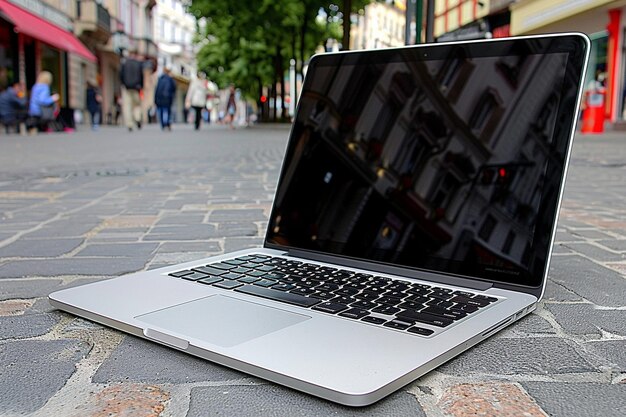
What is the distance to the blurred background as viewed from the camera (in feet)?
66.9

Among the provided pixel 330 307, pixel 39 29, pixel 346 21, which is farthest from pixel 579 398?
pixel 39 29

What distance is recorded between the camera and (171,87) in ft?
71.9

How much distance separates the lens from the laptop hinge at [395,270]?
62.2 inches

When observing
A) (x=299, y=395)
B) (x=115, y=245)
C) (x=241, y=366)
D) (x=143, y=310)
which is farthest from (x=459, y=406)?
(x=115, y=245)

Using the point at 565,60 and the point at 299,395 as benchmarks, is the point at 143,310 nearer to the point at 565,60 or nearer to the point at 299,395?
the point at 299,395

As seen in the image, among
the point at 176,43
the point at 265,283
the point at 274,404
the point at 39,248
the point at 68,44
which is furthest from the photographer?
the point at 176,43

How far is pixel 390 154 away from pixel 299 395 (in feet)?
3.06

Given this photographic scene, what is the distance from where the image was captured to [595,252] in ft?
8.63

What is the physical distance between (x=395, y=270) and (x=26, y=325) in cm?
90

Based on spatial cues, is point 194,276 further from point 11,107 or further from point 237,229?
point 11,107

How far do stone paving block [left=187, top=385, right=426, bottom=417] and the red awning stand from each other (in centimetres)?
1902

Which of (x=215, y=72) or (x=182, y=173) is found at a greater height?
(x=215, y=72)

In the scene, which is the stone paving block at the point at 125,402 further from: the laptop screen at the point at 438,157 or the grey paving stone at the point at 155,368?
the laptop screen at the point at 438,157

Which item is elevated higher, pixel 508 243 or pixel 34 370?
pixel 508 243
